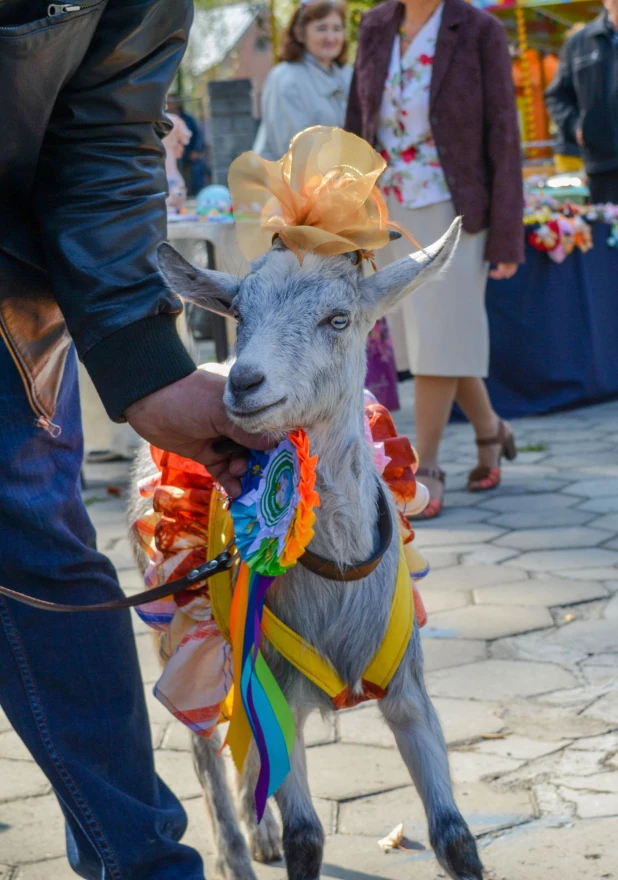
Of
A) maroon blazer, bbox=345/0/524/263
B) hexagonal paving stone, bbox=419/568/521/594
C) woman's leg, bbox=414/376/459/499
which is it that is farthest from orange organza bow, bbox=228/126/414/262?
woman's leg, bbox=414/376/459/499

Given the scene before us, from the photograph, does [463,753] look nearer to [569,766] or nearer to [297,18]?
[569,766]

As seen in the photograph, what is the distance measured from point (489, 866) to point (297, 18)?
639 centimetres

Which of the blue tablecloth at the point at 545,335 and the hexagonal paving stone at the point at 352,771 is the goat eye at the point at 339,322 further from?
the blue tablecloth at the point at 545,335

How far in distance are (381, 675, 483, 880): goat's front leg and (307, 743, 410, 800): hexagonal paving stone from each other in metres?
0.64

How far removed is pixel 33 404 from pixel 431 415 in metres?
3.75

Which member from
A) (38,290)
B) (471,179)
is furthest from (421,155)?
(38,290)

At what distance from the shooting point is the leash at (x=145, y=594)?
2148mm

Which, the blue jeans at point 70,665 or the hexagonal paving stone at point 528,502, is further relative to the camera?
the hexagonal paving stone at point 528,502

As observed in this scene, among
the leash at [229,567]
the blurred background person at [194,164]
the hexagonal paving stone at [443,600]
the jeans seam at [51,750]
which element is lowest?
the hexagonal paving stone at [443,600]

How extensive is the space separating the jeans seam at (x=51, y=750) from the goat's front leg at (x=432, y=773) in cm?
67

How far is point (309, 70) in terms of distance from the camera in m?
7.55

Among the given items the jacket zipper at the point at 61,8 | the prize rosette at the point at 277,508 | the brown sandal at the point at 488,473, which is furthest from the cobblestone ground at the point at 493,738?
the jacket zipper at the point at 61,8

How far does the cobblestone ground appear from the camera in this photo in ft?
9.33

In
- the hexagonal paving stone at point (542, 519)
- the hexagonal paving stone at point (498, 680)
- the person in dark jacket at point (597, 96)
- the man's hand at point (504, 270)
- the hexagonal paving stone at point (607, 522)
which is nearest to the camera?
the hexagonal paving stone at point (498, 680)
